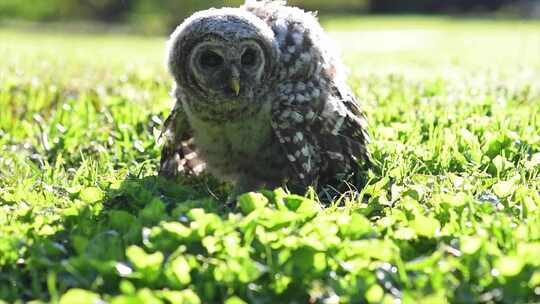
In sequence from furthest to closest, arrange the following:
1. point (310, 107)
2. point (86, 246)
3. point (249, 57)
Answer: point (310, 107), point (249, 57), point (86, 246)

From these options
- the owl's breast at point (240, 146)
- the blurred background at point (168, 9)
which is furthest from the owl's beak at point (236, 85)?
the blurred background at point (168, 9)

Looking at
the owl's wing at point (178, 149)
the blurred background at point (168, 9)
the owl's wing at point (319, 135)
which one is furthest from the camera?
the blurred background at point (168, 9)

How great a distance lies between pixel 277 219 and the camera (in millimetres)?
3143

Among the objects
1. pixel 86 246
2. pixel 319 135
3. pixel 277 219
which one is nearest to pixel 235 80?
pixel 319 135

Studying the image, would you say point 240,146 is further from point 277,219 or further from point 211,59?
point 277,219

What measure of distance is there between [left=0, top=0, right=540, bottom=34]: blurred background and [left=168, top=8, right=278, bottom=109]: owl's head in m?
17.0

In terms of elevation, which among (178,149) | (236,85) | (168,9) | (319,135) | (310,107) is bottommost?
(168,9)

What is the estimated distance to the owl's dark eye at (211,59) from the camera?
421 centimetres

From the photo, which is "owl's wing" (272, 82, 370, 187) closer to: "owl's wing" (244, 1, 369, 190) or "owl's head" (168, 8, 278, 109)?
"owl's wing" (244, 1, 369, 190)

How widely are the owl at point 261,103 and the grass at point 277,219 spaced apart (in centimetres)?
19

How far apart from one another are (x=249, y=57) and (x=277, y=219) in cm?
129

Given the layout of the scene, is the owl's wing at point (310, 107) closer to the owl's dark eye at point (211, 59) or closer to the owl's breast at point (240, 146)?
the owl's breast at point (240, 146)

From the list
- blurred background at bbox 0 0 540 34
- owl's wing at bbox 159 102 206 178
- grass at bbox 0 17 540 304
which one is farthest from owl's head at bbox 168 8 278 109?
blurred background at bbox 0 0 540 34

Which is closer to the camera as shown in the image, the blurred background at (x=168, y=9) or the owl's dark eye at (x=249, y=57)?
the owl's dark eye at (x=249, y=57)
